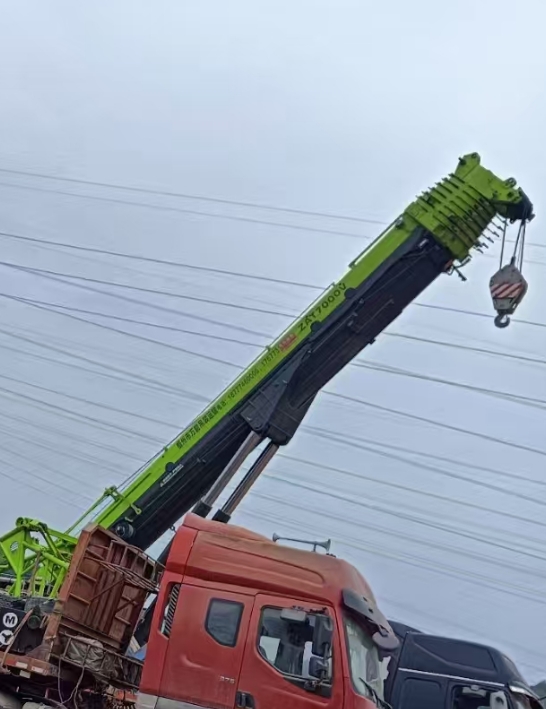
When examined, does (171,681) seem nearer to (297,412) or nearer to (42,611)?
(42,611)

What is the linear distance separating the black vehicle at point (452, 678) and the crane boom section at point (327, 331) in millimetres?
3753

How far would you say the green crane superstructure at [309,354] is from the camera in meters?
11.9

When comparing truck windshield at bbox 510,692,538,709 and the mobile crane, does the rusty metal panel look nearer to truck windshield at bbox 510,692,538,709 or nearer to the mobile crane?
the mobile crane

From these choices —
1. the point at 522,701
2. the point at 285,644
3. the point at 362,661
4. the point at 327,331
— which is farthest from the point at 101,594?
the point at 522,701

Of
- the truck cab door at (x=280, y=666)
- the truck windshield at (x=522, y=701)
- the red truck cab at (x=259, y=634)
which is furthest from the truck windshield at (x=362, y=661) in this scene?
the truck windshield at (x=522, y=701)

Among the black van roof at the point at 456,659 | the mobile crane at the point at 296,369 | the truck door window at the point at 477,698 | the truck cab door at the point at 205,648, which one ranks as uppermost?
the mobile crane at the point at 296,369

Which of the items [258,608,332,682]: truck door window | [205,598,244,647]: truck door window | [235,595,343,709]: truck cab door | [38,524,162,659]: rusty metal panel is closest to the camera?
[235,595,343,709]: truck cab door

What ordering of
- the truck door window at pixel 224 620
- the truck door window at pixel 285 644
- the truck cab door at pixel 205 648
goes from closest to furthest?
the truck door window at pixel 285 644 → the truck cab door at pixel 205 648 → the truck door window at pixel 224 620

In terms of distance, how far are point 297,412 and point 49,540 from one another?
153 inches

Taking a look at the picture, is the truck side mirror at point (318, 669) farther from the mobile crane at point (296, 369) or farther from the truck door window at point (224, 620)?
the mobile crane at point (296, 369)

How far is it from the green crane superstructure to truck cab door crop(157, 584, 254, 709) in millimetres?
3211

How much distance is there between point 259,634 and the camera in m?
8.27

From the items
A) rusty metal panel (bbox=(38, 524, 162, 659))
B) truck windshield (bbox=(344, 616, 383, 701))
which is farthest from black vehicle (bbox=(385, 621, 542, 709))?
rusty metal panel (bbox=(38, 524, 162, 659))

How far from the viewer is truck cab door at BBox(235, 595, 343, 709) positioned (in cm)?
792
